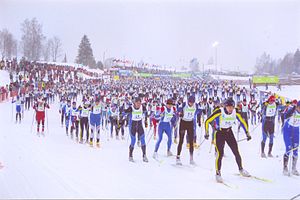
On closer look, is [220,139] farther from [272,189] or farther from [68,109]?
[68,109]

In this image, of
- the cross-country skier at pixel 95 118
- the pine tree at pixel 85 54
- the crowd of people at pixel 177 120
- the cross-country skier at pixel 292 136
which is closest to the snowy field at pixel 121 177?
the cross-country skier at pixel 292 136

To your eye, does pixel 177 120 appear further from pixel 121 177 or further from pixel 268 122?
pixel 121 177

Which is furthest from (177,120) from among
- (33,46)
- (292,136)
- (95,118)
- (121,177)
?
(33,46)

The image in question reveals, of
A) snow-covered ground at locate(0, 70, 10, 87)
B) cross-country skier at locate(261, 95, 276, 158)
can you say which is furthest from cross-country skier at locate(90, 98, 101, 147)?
snow-covered ground at locate(0, 70, 10, 87)

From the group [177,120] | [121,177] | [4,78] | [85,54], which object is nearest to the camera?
[121,177]

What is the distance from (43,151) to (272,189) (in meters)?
7.16

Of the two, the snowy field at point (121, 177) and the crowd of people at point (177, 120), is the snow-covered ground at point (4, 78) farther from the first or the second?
the snowy field at point (121, 177)

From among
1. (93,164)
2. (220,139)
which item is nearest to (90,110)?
(93,164)

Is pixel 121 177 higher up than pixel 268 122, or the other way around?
pixel 268 122

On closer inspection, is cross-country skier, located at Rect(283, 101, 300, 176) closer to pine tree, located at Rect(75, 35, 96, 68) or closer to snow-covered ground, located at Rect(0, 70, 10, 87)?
snow-covered ground, located at Rect(0, 70, 10, 87)

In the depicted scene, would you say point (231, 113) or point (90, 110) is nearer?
point (231, 113)

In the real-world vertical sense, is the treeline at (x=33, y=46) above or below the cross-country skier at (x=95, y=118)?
above

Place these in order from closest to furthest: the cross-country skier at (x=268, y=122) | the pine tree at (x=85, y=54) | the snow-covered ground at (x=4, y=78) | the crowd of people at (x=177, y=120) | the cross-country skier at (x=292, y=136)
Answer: the crowd of people at (x=177, y=120), the cross-country skier at (x=292, y=136), the cross-country skier at (x=268, y=122), the snow-covered ground at (x=4, y=78), the pine tree at (x=85, y=54)

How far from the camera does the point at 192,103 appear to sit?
912 cm
